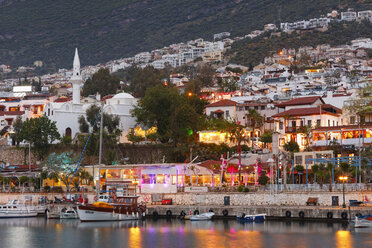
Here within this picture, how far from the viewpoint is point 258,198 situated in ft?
211

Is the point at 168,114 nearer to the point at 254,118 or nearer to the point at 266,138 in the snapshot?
the point at 254,118

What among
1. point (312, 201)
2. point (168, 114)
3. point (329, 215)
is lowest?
point (329, 215)

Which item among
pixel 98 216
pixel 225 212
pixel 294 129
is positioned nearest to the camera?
pixel 225 212

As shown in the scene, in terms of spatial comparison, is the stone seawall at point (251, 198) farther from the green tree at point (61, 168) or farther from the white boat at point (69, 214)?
the green tree at point (61, 168)

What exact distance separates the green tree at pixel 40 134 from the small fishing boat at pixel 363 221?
4610 cm

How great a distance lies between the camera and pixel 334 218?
57000 millimetres

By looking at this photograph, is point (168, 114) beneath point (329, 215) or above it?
above

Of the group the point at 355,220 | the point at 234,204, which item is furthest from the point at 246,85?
the point at 355,220

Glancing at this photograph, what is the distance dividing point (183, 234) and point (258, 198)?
39.4 feet

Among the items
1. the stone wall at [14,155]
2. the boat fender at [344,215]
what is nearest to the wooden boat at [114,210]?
the boat fender at [344,215]

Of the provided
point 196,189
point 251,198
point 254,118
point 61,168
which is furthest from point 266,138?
point 61,168

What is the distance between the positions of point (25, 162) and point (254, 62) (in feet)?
361

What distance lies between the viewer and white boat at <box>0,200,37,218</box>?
69.3 metres

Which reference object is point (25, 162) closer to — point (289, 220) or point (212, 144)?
point (212, 144)
